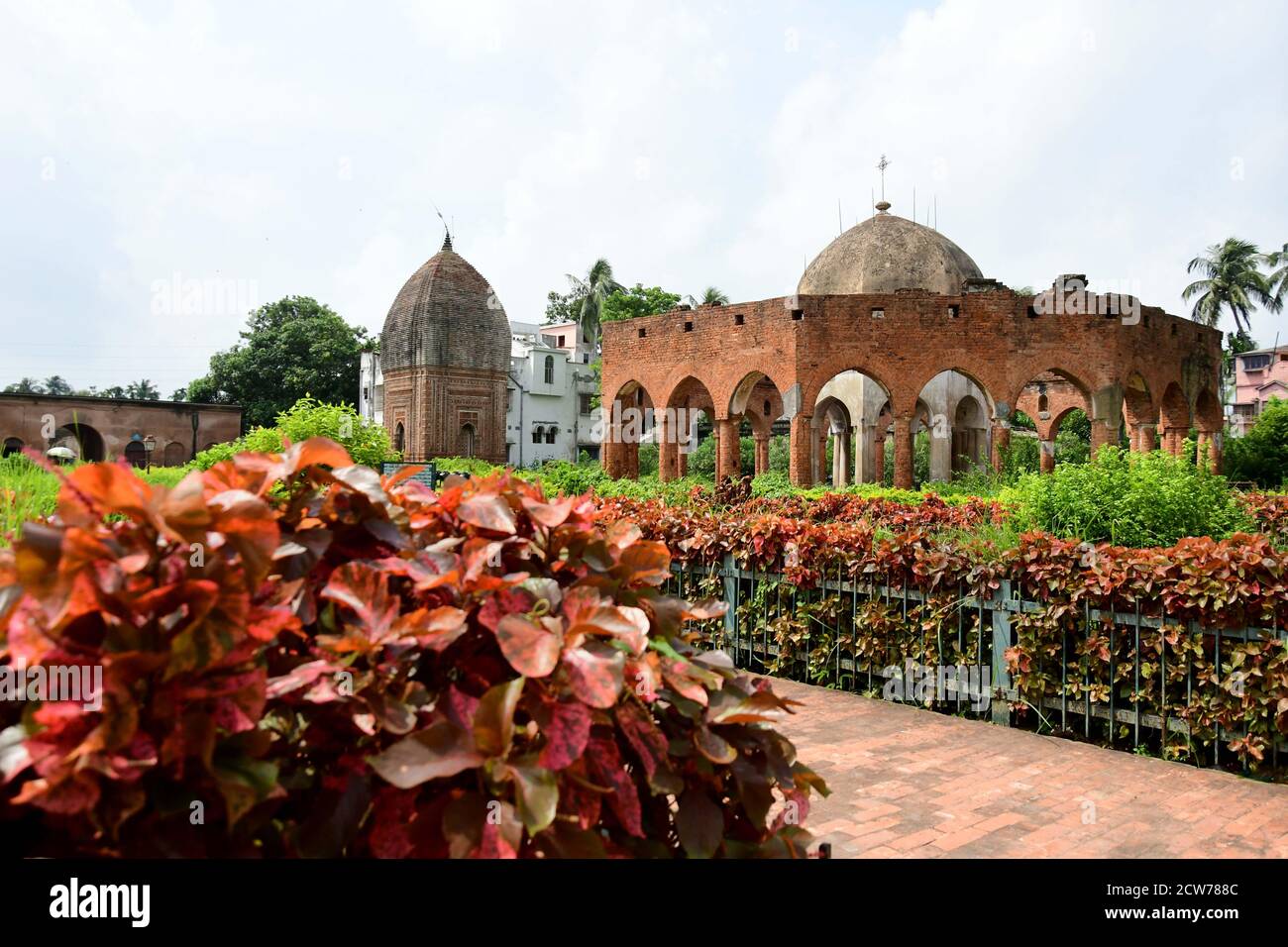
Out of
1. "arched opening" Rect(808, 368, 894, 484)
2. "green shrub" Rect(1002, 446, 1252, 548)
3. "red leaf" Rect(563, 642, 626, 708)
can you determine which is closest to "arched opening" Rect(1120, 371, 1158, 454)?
"arched opening" Rect(808, 368, 894, 484)

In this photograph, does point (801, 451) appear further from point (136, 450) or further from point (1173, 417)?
point (136, 450)

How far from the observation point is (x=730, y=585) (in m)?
7.94

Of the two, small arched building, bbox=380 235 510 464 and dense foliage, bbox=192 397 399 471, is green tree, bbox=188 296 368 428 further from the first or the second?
dense foliage, bbox=192 397 399 471

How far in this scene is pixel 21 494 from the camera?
4.06 meters

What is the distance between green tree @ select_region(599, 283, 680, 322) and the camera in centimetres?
4712

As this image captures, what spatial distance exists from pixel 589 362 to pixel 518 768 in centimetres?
5293

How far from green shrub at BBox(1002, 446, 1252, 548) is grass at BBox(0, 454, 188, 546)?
6.92 meters

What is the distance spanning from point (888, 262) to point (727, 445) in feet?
23.4

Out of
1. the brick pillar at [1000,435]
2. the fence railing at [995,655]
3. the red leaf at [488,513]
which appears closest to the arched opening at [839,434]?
the brick pillar at [1000,435]

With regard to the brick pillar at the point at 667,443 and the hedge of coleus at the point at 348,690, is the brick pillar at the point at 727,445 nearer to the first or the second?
the brick pillar at the point at 667,443

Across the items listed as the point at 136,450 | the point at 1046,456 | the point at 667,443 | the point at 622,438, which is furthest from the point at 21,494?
the point at 136,450

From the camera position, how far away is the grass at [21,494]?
329 centimetres

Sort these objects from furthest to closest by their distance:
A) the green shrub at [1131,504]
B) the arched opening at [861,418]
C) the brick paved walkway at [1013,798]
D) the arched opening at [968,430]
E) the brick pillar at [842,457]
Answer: the brick pillar at [842,457] → the arched opening at [968,430] → the arched opening at [861,418] → the green shrub at [1131,504] → the brick paved walkway at [1013,798]

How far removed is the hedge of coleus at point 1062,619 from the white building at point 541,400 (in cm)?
4380
